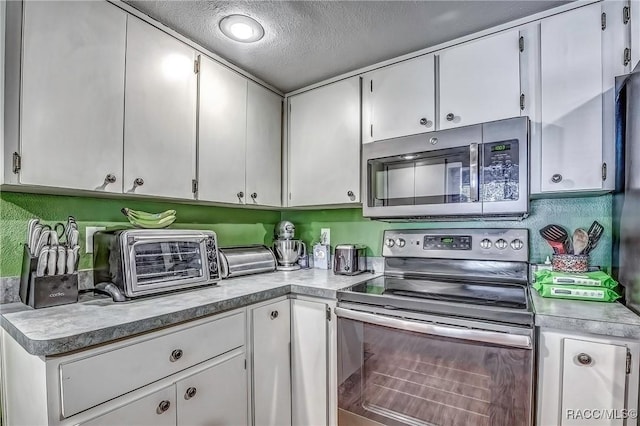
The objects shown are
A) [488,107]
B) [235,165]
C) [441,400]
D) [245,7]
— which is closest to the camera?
[441,400]

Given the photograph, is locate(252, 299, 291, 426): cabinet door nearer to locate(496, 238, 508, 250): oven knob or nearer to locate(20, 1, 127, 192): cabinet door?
locate(20, 1, 127, 192): cabinet door

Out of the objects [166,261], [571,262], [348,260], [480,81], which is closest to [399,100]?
[480,81]

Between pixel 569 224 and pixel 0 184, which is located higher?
pixel 0 184

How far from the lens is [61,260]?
1271 mm

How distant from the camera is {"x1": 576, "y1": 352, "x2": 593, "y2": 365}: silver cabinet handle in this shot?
109 centimetres

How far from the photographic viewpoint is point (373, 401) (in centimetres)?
148

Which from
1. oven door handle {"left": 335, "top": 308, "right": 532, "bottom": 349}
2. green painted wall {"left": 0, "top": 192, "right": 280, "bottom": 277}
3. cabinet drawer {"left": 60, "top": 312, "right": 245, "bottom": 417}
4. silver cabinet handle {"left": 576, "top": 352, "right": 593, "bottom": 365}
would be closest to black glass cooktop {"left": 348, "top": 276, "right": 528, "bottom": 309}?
oven door handle {"left": 335, "top": 308, "right": 532, "bottom": 349}

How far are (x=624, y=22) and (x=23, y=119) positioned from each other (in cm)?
233

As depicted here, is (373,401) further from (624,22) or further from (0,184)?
(624,22)

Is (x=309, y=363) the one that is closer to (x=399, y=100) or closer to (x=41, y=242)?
(x=41, y=242)

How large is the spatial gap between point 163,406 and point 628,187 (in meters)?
1.93

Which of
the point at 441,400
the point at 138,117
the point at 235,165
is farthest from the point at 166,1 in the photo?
the point at 441,400

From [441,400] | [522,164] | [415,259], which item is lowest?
[441,400]

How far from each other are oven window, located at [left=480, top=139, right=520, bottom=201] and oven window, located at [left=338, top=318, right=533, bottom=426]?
666 millimetres
